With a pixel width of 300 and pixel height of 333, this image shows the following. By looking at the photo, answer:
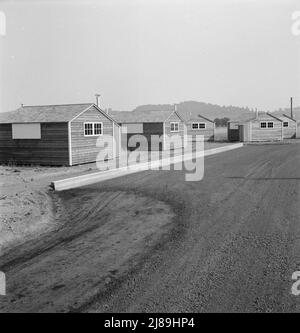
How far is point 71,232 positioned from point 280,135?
45540 mm

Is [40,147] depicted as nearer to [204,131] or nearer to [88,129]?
[88,129]

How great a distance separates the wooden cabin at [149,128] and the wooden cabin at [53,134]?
12396 millimetres

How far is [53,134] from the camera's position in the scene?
82.1 ft

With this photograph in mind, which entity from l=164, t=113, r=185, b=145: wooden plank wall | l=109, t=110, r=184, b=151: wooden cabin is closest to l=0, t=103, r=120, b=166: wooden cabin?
l=109, t=110, r=184, b=151: wooden cabin

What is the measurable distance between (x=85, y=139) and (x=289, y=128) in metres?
37.4

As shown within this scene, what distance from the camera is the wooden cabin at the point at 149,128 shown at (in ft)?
131

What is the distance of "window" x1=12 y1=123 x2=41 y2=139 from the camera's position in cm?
2555

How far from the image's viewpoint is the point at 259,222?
10266mm

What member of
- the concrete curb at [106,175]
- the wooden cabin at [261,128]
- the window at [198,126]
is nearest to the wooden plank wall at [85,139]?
the concrete curb at [106,175]

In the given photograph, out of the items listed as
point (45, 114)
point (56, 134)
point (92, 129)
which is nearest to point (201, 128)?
point (92, 129)

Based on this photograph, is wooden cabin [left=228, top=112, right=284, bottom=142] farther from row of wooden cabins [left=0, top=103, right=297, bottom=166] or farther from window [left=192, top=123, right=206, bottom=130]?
row of wooden cabins [left=0, top=103, right=297, bottom=166]

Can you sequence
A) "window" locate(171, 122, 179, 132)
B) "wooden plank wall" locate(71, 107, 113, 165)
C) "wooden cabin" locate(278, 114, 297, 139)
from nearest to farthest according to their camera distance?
"wooden plank wall" locate(71, 107, 113, 165), "window" locate(171, 122, 179, 132), "wooden cabin" locate(278, 114, 297, 139)
